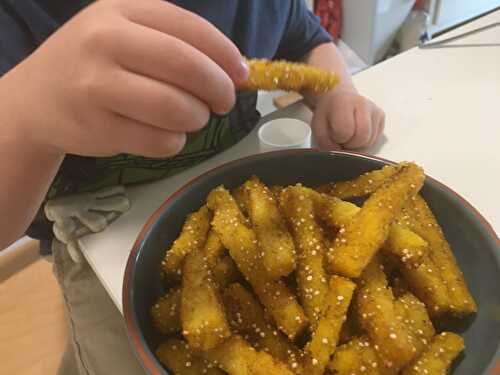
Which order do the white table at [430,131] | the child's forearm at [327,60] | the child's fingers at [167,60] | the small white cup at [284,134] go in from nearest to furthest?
1. the child's fingers at [167,60]
2. the white table at [430,131]
3. the small white cup at [284,134]
4. the child's forearm at [327,60]

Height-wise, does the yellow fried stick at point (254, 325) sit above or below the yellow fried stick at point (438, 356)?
below

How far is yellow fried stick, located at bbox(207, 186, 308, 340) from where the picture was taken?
45cm

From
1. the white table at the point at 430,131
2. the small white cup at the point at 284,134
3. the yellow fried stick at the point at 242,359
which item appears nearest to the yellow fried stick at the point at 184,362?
the yellow fried stick at the point at 242,359

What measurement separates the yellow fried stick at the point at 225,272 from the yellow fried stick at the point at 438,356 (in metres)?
0.19

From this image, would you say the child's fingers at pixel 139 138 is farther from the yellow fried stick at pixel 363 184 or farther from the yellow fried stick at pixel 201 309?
the yellow fried stick at pixel 363 184

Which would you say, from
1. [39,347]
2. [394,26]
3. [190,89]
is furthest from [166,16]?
[394,26]

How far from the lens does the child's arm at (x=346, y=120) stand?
0.75 m

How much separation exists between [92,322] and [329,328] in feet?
1.55

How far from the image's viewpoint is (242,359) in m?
0.43

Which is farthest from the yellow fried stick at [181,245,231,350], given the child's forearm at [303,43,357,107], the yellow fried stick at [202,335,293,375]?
the child's forearm at [303,43,357,107]

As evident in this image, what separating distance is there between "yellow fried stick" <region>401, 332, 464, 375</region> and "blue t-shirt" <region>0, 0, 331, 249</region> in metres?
0.45

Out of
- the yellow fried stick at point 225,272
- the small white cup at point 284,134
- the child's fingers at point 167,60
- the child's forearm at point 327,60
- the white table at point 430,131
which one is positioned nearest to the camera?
the child's fingers at point 167,60

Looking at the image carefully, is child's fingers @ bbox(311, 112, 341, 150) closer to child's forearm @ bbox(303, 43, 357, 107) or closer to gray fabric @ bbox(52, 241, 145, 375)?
child's forearm @ bbox(303, 43, 357, 107)

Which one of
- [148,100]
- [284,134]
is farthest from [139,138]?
[284,134]
